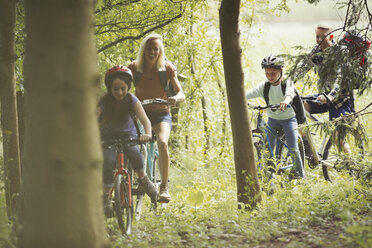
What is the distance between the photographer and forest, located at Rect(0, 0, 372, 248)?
266cm

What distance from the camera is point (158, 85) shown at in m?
6.61

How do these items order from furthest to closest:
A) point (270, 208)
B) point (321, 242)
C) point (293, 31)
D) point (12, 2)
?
point (293, 31), point (270, 208), point (12, 2), point (321, 242)

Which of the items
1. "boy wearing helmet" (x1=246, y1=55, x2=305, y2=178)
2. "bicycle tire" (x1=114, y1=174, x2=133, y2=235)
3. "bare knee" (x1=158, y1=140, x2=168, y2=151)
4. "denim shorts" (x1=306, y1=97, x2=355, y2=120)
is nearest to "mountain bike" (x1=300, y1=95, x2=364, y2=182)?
"denim shorts" (x1=306, y1=97, x2=355, y2=120)

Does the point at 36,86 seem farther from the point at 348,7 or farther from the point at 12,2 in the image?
the point at 348,7

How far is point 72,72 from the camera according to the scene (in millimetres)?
2652

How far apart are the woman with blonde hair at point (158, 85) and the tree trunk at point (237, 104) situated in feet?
2.97

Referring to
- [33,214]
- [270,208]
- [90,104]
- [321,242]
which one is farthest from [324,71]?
[33,214]

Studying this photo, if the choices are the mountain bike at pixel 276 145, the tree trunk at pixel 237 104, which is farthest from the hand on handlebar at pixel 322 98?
the tree trunk at pixel 237 104

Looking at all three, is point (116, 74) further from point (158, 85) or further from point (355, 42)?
point (355, 42)

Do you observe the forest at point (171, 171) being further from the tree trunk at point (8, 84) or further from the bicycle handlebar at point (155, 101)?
the bicycle handlebar at point (155, 101)

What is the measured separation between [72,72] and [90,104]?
0.23 metres

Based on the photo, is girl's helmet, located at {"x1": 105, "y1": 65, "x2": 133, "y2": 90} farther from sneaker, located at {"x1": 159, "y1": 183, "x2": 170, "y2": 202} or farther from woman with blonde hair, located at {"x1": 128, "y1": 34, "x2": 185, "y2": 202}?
sneaker, located at {"x1": 159, "y1": 183, "x2": 170, "y2": 202}

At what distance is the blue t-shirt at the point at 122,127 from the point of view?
5590 mm

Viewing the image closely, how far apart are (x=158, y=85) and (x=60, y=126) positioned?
4034mm
